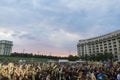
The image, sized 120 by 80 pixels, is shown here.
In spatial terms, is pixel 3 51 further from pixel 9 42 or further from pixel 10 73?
pixel 10 73

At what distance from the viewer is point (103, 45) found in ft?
429

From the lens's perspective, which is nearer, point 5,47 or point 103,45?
point 103,45

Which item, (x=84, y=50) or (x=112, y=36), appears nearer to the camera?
(x=112, y=36)

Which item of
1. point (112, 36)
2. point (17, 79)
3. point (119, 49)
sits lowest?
point (17, 79)

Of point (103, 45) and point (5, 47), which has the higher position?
point (5, 47)

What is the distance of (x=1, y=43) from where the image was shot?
173m

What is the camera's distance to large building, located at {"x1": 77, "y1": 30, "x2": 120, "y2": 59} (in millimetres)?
116875

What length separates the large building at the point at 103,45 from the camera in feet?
383

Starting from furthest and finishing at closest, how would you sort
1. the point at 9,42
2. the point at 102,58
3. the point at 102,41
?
1. the point at 9,42
2. the point at 102,41
3. the point at 102,58

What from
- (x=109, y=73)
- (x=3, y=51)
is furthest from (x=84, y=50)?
(x=109, y=73)

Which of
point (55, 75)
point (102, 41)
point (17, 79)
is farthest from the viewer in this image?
point (102, 41)

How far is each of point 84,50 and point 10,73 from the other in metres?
141

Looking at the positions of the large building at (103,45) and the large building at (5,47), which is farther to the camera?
the large building at (5,47)

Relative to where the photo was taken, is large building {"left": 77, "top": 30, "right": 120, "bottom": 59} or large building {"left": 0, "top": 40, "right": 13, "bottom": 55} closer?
large building {"left": 77, "top": 30, "right": 120, "bottom": 59}
